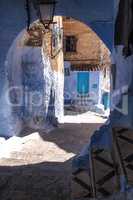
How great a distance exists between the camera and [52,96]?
15438 millimetres

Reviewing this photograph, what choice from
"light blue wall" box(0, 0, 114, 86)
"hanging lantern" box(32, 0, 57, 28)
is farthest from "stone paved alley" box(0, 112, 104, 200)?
"light blue wall" box(0, 0, 114, 86)

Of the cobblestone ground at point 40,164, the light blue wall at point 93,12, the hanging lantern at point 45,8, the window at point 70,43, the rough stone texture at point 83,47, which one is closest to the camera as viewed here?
the cobblestone ground at point 40,164

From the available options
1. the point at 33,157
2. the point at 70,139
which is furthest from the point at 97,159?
the point at 70,139

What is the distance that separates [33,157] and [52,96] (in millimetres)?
5559

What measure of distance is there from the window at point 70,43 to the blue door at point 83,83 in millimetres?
2665

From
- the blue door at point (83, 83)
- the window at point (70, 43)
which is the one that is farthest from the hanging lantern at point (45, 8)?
the window at point (70, 43)

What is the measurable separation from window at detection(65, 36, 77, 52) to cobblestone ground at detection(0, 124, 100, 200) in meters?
12.6

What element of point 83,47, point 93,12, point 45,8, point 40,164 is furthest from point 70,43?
point 45,8

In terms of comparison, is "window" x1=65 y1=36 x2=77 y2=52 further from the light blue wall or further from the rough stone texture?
the light blue wall

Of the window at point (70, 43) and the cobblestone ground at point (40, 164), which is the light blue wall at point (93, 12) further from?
the window at point (70, 43)

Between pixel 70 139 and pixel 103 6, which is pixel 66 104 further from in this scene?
pixel 103 6

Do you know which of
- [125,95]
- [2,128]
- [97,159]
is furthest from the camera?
[2,128]

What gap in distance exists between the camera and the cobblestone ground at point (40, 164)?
6671 millimetres

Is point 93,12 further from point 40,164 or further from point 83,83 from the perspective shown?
point 83,83
